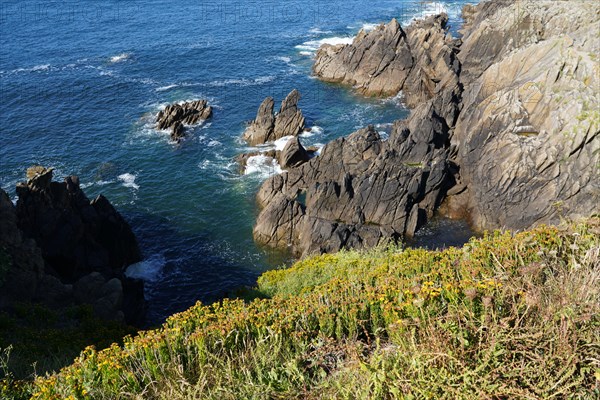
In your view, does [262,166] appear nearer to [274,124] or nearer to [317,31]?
[274,124]

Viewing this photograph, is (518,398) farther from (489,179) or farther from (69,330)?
(489,179)

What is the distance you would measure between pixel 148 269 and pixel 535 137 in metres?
37.1

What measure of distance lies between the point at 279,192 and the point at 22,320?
99.8ft

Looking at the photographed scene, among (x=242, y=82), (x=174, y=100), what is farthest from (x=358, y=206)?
(x=242, y=82)

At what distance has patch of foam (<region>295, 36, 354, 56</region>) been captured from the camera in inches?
3858

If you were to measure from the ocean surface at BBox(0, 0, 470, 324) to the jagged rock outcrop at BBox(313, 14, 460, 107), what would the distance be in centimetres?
291

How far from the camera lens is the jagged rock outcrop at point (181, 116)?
68.4 meters

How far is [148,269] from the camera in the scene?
47.0 meters

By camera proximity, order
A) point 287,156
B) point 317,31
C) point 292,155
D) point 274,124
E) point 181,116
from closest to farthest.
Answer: point 292,155 < point 287,156 < point 274,124 < point 181,116 < point 317,31

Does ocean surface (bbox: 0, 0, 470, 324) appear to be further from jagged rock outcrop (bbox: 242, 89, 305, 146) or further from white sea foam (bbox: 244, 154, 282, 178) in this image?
jagged rock outcrop (bbox: 242, 89, 305, 146)

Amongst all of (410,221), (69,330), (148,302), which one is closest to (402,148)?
(410,221)

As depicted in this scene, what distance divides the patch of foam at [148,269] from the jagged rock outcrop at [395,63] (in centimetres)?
4339

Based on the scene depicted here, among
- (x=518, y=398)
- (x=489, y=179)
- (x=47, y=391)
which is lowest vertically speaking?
(x=489, y=179)

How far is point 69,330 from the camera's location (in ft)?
84.6
